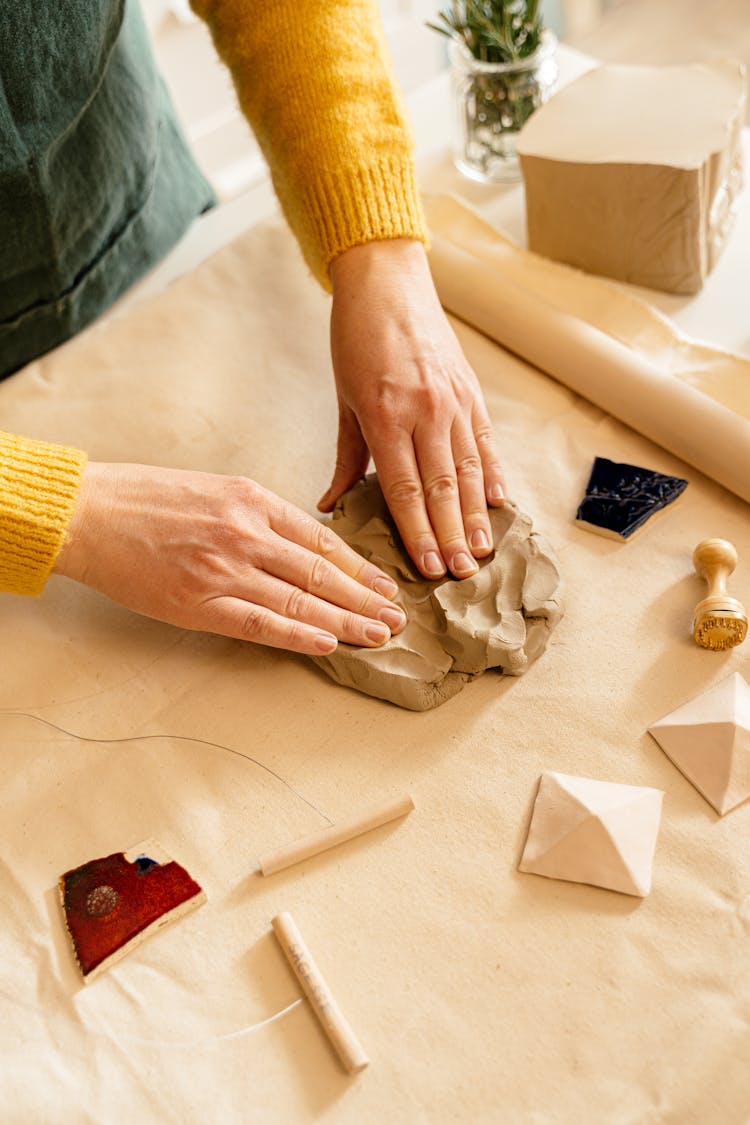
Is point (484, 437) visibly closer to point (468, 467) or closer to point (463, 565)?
point (468, 467)

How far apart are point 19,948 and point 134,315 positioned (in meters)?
0.85

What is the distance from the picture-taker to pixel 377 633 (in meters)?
0.97

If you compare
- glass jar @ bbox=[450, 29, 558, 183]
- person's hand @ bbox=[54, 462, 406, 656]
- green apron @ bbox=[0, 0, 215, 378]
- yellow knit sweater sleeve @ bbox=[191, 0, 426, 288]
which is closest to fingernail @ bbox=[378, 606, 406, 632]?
person's hand @ bbox=[54, 462, 406, 656]

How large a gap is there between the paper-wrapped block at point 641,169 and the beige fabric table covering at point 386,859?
0.23 meters

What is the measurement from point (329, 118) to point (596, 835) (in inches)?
32.4

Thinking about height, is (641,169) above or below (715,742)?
above

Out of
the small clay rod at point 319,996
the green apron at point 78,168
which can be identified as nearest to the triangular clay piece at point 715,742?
the small clay rod at point 319,996

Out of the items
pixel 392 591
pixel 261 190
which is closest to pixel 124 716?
pixel 392 591

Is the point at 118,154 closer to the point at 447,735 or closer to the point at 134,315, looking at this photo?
the point at 134,315

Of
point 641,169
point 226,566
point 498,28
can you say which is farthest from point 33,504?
point 498,28

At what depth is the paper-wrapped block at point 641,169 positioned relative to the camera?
3.94 feet

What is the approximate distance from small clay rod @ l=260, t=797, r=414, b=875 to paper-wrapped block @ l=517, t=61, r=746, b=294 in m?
0.80

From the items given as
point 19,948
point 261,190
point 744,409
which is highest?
point 261,190

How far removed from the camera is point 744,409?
1146 millimetres
